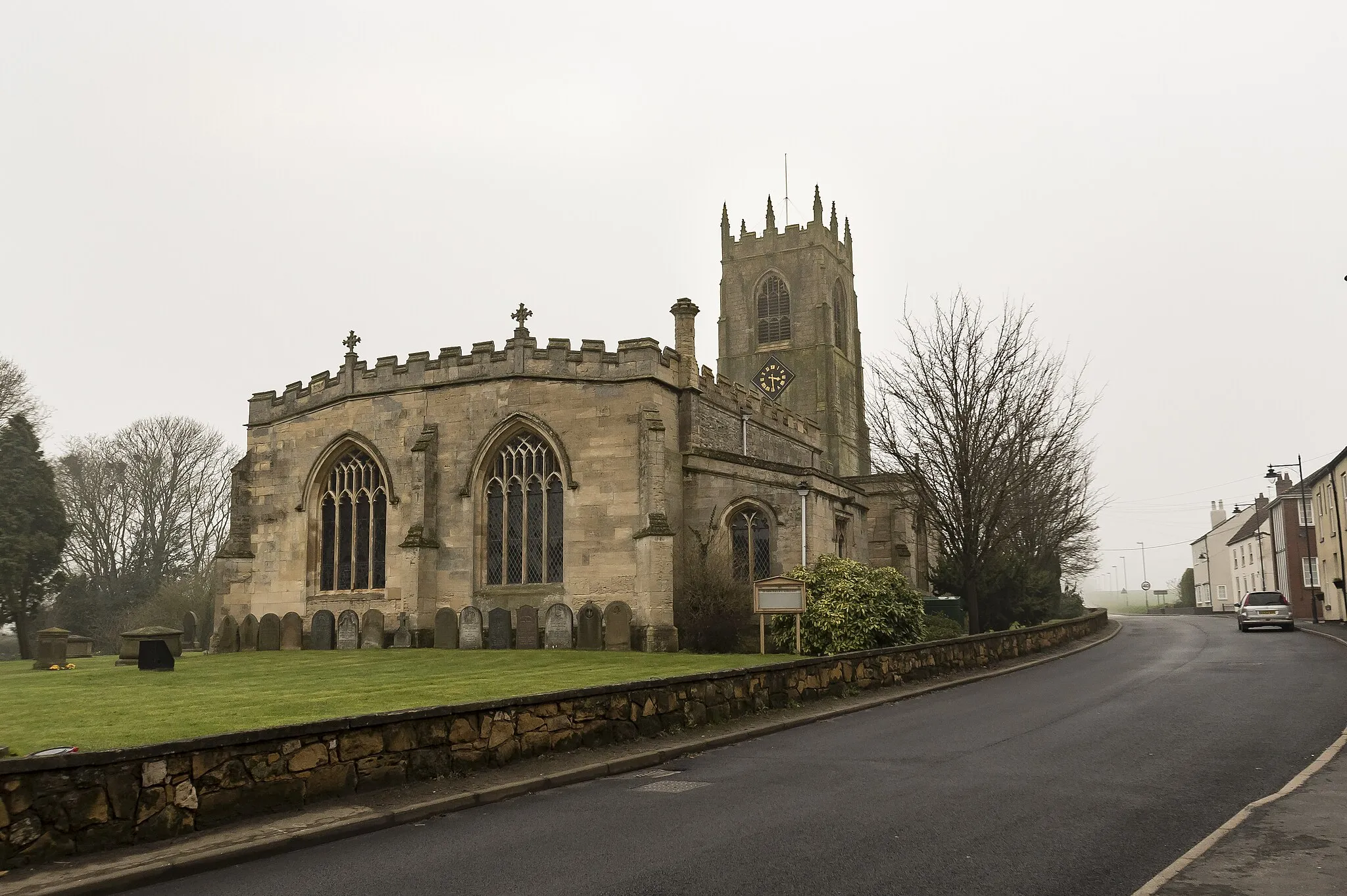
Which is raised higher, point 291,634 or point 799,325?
point 799,325

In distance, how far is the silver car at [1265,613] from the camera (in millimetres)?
33844

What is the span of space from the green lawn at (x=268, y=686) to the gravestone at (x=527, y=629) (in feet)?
A: 1.95

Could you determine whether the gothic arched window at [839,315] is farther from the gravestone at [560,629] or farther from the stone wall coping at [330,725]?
the stone wall coping at [330,725]

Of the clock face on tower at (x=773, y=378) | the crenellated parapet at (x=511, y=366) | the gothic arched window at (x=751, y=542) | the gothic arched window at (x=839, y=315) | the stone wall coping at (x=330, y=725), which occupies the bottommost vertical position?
the stone wall coping at (x=330, y=725)

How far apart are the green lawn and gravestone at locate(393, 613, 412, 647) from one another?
0.87 m

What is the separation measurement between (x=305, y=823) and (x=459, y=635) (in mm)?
18469

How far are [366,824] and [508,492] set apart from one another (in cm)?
2025

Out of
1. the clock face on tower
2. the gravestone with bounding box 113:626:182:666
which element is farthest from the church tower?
the gravestone with bounding box 113:626:182:666

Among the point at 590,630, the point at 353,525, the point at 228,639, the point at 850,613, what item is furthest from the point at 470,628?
the point at 850,613

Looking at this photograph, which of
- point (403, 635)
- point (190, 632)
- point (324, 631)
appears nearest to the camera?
point (403, 635)

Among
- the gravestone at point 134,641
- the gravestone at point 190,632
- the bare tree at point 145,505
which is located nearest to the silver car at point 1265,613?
the gravestone at point 134,641

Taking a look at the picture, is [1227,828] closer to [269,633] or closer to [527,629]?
[527,629]

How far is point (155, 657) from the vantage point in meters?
21.4

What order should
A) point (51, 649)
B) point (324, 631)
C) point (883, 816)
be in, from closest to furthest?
point (883, 816) < point (51, 649) < point (324, 631)
